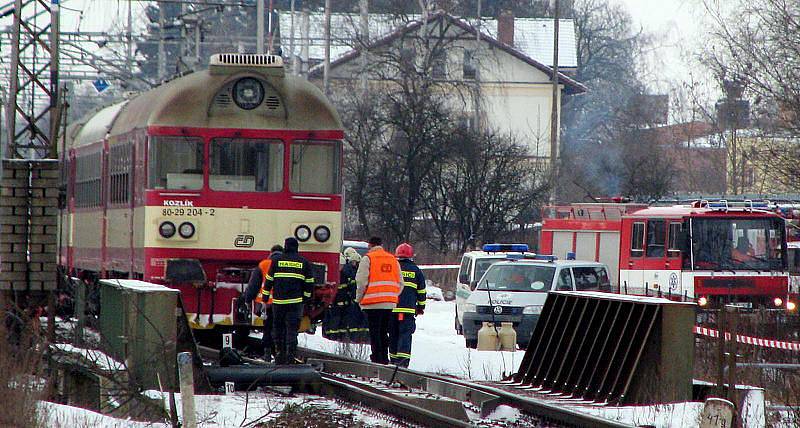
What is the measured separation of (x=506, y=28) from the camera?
61.8 m

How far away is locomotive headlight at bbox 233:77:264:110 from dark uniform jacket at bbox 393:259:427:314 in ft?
8.98

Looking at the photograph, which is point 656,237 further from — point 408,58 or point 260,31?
point 408,58

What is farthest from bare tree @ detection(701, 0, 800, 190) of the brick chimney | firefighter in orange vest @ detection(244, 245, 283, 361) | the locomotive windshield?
the brick chimney

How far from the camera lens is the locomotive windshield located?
24688 mm

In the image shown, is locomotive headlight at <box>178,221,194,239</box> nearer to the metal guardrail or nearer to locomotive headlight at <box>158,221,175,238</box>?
locomotive headlight at <box>158,221,175,238</box>

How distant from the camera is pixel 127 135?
687 inches

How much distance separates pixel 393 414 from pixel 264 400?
180cm

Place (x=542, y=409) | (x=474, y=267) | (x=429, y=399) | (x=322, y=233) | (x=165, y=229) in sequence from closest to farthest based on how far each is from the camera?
(x=542, y=409) → (x=429, y=399) → (x=165, y=229) → (x=322, y=233) → (x=474, y=267)

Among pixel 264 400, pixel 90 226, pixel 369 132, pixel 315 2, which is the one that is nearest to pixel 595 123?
pixel 315 2

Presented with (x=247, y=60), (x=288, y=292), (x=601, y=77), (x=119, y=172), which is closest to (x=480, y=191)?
(x=119, y=172)

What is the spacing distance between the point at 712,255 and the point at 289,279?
12.7 meters

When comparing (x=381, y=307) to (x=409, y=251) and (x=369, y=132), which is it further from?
(x=369, y=132)

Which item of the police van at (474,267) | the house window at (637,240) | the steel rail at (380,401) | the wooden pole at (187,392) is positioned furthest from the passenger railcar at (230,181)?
the house window at (637,240)

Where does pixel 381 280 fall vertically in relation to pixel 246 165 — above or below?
below
